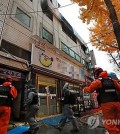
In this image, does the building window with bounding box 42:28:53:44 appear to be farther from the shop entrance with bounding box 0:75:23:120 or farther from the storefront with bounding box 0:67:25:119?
the shop entrance with bounding box 0:75:23:120

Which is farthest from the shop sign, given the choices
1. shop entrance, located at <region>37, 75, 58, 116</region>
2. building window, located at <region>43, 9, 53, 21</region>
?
building window, located at <region>43, 9, 53, 21</region>

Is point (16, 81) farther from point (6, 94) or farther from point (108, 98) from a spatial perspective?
point (108, 98)

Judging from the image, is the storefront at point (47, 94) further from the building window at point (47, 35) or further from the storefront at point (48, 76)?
the building window at point (47, 35)

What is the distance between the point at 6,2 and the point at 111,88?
7584mm

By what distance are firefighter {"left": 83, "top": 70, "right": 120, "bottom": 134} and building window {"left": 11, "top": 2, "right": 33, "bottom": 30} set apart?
7.15m

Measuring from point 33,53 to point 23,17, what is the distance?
2455 millimetres

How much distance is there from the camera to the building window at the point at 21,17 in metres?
9.20

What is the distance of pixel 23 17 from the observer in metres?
10.1

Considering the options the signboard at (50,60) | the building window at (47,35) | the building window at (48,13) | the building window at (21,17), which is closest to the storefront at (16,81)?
the signboard at (50,60)

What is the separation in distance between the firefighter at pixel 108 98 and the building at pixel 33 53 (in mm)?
5429

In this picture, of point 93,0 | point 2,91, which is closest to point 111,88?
point 2,91

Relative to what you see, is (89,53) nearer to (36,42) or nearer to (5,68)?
(36,42)

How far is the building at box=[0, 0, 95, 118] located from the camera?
832 cm

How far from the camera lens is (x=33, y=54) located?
975cm
